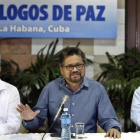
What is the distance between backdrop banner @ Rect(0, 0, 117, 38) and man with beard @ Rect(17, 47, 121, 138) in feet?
4.50

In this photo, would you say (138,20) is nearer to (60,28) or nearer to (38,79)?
(60,28)

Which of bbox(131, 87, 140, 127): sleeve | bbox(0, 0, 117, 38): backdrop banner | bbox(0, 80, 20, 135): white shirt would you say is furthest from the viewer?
bbox(0, 0, 117, 38): backdrop banner

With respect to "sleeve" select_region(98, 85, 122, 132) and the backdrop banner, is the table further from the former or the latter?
the backdrop banner

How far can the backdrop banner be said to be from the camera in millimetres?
3863

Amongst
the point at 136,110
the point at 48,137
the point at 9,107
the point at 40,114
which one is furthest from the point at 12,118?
the point at 136,110

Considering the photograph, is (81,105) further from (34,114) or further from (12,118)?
(12,118)

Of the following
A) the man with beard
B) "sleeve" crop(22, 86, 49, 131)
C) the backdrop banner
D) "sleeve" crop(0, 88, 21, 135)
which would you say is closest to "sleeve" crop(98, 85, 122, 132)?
the man with beard

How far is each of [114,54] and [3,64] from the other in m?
1.56

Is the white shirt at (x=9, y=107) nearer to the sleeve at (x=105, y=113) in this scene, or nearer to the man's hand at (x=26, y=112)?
the man's hand at (x=26, y=112)

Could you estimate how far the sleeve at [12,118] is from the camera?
230 centimetres

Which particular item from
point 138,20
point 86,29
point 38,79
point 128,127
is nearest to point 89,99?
point 38,79

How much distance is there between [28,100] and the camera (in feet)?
12.3

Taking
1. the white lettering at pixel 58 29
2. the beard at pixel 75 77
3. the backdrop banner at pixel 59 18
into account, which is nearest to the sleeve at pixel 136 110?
the beard at pixel 75 77

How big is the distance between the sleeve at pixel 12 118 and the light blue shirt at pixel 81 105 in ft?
0.42
